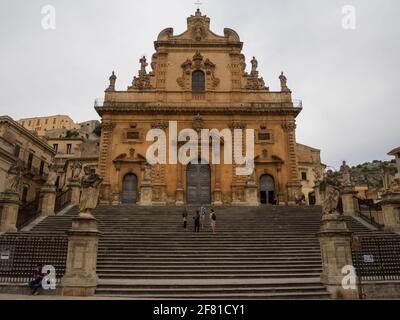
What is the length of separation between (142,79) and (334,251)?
24878 millimetres

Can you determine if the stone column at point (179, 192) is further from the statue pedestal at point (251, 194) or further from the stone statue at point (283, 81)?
the stone statue at point (283, 81)

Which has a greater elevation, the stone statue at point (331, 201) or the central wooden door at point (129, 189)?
the central wooden door at point (129, 189)

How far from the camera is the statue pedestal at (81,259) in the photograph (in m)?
10.2

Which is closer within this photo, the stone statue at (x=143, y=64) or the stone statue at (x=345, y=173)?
the stone statue at (x=345, y=173)

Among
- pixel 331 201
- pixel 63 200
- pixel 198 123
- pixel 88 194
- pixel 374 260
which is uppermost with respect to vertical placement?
pixel 198 123

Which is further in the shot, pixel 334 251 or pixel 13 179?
pixel 13 179

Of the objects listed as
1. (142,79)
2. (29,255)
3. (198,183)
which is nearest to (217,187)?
(198,183)

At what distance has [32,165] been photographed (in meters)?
37.7

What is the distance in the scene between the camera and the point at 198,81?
31438 millimetres

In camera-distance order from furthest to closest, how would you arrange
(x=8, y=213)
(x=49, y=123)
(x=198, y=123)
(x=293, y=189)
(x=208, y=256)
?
(x=49, y=123) → (x=198, y=123) → (x=293, y=189) → (x=8, y=213) → (x=208, y=256)

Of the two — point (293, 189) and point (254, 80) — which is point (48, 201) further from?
point (254, 80)

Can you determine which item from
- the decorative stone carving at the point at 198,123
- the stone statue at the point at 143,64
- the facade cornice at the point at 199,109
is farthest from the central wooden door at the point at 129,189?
the stone statue at the point at 143,64

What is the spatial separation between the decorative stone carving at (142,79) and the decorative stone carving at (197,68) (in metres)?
2.83
